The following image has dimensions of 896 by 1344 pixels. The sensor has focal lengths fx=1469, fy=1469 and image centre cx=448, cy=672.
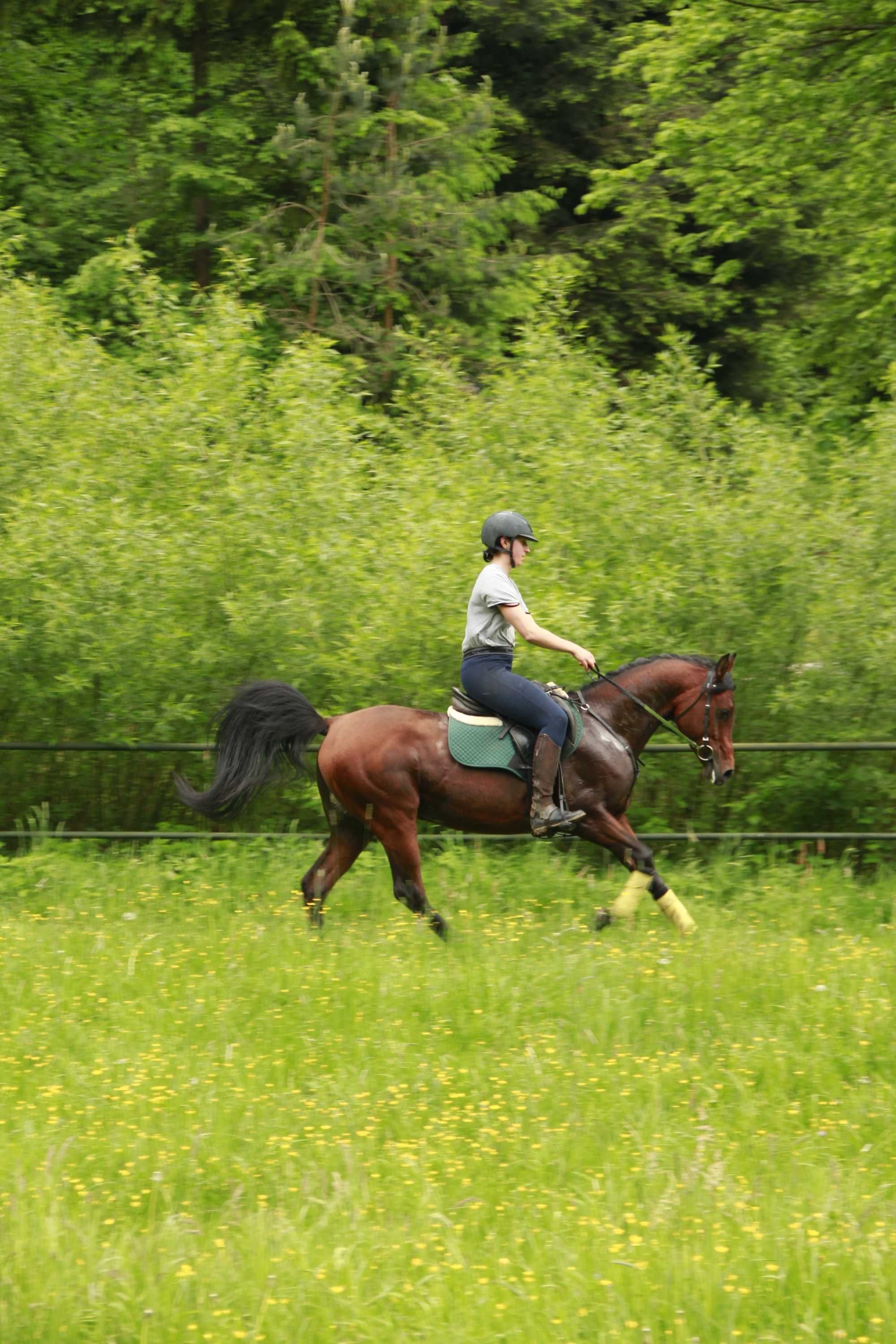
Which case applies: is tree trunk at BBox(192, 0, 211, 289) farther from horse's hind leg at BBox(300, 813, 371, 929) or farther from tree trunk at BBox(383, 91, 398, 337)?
horse's hind leg at BBox(300, 813, 371, 929)

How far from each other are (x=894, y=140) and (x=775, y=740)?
1283 centimetres

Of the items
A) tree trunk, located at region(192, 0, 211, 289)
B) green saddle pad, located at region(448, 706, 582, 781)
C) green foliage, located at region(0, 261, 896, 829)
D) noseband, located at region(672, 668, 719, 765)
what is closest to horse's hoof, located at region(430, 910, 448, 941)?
green saddle pad, located at region(448, 706, 582, 781)

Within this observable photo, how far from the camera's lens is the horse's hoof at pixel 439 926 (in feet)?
29.0

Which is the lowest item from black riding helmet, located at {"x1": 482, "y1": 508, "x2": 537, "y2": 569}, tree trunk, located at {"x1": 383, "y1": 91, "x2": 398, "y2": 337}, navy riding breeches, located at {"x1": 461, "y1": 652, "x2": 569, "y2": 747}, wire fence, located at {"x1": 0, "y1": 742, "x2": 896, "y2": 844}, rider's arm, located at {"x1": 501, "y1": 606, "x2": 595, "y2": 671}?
wire fence, located at {"x1": 0, "y1": 742, "x2": 896, "y2": 844}

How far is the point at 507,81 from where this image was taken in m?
28.1

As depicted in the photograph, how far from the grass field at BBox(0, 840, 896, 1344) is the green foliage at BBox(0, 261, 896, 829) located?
1783 mm

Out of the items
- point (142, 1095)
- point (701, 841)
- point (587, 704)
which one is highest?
point (587, 704)

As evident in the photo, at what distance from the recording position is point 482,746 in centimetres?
909

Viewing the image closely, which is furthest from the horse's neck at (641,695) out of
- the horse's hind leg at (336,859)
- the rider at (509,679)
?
the horse's hind leg at (336,859)

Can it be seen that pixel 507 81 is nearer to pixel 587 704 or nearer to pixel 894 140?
pixel 894 140

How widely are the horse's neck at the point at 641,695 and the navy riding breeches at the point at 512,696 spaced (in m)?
0.65

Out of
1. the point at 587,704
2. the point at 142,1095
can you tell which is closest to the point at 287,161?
the point at 587,704

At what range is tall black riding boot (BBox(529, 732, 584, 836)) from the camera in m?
9.01

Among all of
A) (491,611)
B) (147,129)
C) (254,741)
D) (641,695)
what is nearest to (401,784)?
(254,741)
